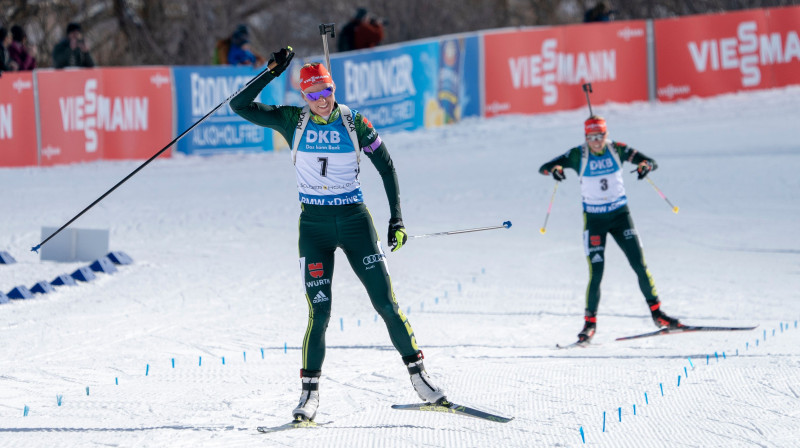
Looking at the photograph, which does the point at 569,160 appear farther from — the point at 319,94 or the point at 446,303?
the point at 319,94

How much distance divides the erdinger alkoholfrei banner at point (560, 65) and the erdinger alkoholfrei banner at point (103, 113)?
5.80 metres

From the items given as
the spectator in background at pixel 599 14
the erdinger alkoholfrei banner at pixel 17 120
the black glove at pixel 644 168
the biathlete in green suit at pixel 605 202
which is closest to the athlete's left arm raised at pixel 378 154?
the biathlete in green suit at pixel 605 202

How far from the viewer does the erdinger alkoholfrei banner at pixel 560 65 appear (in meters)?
19.0

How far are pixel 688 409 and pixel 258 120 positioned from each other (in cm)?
272

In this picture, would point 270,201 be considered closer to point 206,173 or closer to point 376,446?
point 206,173

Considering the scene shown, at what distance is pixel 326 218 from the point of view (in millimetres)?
5629

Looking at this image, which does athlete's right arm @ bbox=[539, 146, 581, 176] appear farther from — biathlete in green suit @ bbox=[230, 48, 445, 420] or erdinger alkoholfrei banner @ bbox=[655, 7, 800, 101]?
erdinger alkoholfrei banner @ bbox=[655, 7, 800, 101]

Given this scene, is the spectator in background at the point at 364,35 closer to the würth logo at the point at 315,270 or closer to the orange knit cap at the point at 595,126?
the orange knit cap at the point at 595,126

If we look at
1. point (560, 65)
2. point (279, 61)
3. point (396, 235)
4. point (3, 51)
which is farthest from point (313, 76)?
point (560, 65)

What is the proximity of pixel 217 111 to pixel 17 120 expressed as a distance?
2972 mm

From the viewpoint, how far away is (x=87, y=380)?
669 cm

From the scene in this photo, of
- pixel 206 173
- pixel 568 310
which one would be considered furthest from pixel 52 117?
pixel 568 310

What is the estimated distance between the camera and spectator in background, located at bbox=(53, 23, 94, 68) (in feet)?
53.9

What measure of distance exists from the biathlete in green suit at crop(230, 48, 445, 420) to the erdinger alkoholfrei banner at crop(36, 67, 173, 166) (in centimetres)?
1114
